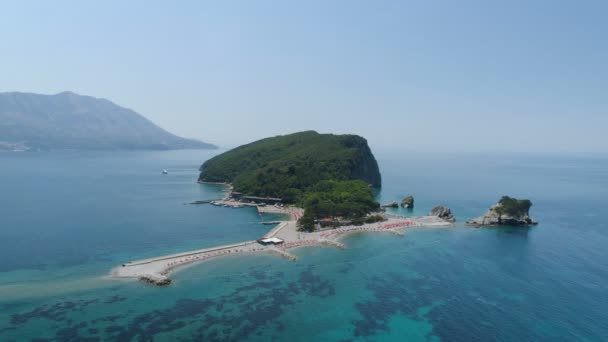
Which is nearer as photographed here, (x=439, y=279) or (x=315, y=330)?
(x=315, y=330)

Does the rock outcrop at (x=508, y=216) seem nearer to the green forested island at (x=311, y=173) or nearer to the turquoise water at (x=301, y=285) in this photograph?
the turquoise water at (x=301, y=285)

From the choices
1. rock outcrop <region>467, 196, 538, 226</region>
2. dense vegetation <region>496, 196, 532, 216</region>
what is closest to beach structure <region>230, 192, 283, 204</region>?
rock outcrop <region>467, 196, 538, 226</region>

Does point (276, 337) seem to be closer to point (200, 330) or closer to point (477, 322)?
point (200, 330)

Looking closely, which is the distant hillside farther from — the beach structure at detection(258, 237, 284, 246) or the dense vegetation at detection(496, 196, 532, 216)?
the dense vegetation at detection(496, 196, 532, 216)

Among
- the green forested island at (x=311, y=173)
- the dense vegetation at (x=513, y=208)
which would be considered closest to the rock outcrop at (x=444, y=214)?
the dense vegetation at (x=513, y=208)

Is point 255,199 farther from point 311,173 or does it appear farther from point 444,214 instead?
point 444,214

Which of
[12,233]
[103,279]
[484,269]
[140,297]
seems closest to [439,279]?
[484,269]
